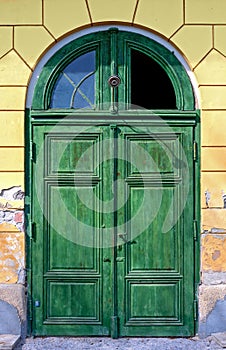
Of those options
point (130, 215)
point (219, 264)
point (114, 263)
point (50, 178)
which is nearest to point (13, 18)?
point (50, 178)

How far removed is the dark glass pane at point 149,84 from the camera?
17.7ft

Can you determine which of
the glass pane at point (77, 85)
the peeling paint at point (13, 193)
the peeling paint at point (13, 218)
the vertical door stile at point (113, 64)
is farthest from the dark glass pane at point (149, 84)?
the peeling paint at point (13, 218)

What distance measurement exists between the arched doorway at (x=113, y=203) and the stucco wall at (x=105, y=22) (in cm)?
15

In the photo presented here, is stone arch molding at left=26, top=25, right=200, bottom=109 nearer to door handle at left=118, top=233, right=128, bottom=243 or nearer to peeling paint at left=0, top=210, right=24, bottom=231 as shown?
peeling paint at left=0, top=210, right=24, bottom=231

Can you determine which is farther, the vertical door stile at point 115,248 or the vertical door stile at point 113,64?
the vertical door stile at point 113,64

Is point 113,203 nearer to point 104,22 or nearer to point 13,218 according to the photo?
point 13,218

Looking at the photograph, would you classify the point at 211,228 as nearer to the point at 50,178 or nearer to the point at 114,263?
the point at 114,263

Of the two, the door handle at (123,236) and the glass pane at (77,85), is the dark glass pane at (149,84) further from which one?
the door handle at (123,236)

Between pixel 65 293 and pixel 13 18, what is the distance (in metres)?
3.06

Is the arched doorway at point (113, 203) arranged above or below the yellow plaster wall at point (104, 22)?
below

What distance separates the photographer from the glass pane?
5387 millimetres

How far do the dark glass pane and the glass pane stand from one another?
1.50ft

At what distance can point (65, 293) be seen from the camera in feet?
17.3

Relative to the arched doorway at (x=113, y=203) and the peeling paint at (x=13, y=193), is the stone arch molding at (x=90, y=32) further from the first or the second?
the peeling paint at (x=13, y=193)
